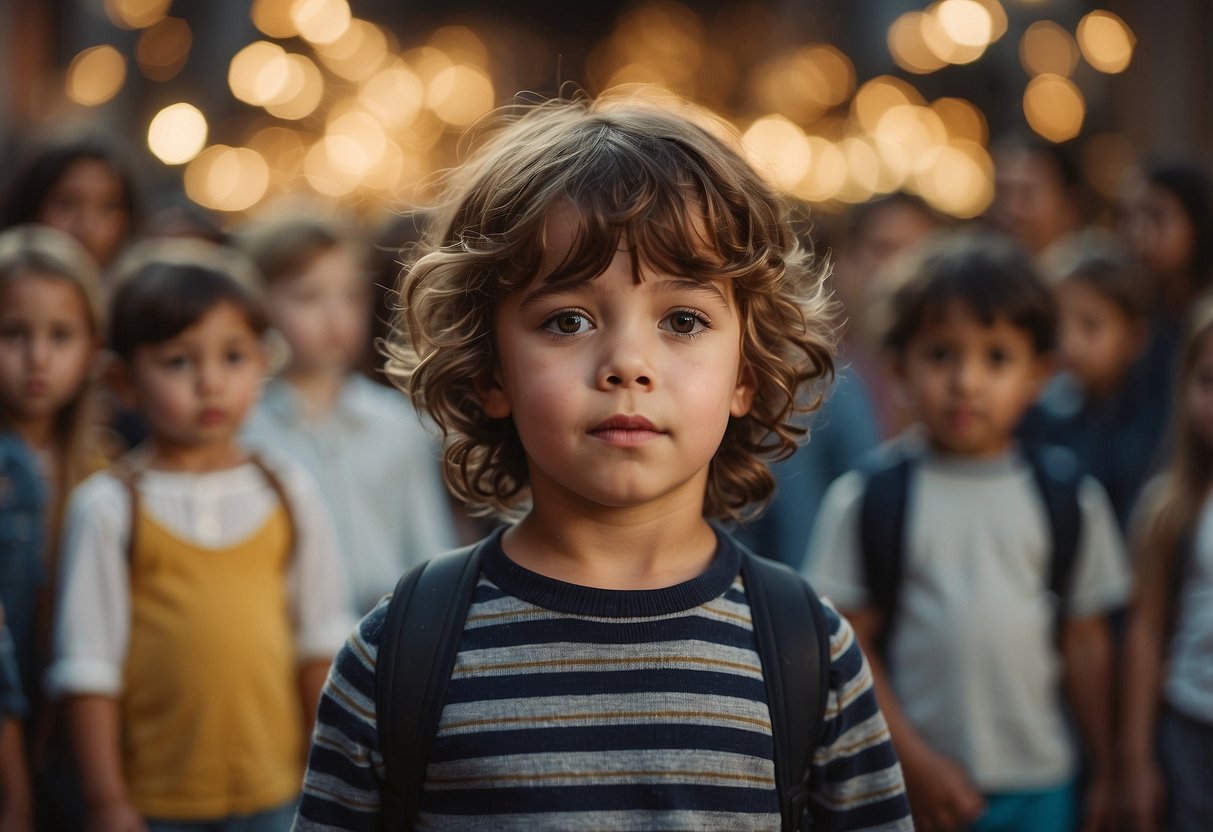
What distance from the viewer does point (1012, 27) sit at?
1086cm

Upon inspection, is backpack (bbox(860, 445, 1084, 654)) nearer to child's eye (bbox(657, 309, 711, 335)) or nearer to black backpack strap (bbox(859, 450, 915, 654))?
black backpack strap (bbox(859, 450, 915, 654))

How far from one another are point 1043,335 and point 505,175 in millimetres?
1918

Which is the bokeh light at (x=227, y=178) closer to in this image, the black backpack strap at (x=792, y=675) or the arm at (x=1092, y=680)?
the arm at (x=1092, y=680)

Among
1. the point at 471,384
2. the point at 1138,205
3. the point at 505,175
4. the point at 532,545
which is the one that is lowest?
the point at 532,545

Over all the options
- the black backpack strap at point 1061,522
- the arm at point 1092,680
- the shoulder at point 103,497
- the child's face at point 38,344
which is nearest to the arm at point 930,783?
the arm at point 1092,680

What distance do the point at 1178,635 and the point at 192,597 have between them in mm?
2374

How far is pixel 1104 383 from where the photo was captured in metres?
4.71

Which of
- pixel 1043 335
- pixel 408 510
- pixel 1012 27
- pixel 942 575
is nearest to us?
pixel 942 575

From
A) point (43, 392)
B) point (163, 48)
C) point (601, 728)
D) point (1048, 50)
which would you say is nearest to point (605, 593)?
point (601, 728)

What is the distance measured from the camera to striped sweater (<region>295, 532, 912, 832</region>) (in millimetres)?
1720

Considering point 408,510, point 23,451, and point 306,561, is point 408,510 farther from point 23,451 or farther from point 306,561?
point 23,451

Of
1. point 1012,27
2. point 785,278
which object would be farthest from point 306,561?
point 1012,27

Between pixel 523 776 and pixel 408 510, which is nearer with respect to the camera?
pixel 523 776

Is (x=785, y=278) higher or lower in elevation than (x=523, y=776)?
higher
